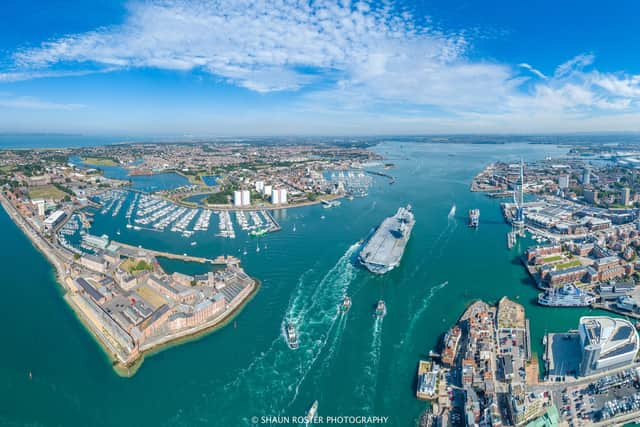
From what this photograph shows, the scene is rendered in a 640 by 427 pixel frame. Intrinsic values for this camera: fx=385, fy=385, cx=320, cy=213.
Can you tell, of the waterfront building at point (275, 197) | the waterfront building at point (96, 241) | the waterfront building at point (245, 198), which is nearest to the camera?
the waterfront building at point (96, 241)

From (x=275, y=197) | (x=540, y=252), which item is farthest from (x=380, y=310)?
(x=275, y=197)

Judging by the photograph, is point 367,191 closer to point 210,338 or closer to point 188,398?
point 210,338

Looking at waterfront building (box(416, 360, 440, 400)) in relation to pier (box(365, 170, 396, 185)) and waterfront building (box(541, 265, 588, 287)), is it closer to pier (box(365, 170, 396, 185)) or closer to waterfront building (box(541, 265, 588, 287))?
waterfront building (box(541, 265, 588, 287))

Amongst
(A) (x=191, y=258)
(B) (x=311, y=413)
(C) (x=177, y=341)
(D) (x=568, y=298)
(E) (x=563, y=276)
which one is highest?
(E) (x=563, y=276)

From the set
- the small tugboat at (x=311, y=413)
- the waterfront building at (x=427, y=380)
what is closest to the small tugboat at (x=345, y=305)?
the waterfront building at (x=427, y=380)

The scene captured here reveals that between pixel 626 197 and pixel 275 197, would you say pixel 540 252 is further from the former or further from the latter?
pixel 275 197

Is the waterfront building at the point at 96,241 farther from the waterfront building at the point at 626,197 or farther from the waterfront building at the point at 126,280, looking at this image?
the waterfront building at the point at 626,197
